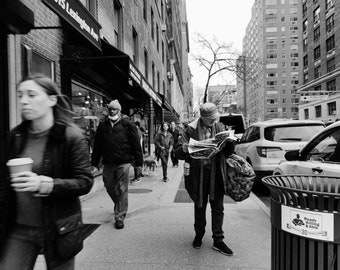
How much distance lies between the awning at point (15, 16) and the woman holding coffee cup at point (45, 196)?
2.23 meters

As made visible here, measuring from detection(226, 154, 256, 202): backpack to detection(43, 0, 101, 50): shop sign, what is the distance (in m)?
Result: 3.05

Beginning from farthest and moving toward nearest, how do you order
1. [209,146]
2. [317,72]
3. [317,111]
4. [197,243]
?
[317,72] < [317,111] < [197,243] < [209,146]

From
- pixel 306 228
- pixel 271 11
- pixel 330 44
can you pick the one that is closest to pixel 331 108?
pixel 330 44

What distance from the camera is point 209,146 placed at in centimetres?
364

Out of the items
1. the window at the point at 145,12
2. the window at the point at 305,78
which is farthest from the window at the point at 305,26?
the window at the point at 145,12

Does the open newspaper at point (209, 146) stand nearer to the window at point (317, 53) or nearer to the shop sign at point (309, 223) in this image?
the shop sign at point (309, 223)

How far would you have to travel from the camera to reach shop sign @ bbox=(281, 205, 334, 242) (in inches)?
69.7

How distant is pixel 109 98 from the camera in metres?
10.5

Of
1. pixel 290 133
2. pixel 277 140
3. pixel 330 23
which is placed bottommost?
pixel 277 140

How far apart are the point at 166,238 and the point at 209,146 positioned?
1.54 meters

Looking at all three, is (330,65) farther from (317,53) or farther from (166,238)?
(166,238)

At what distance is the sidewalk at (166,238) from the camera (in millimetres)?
3572

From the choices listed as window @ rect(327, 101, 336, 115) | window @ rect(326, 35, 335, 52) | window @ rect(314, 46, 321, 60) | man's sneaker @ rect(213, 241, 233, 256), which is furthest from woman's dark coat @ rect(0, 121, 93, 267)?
window @ rect(314, 46, 321, 60)

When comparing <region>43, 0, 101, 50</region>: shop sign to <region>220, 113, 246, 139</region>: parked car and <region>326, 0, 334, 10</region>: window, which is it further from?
<region>326, 0, 334, 10</region>: window
